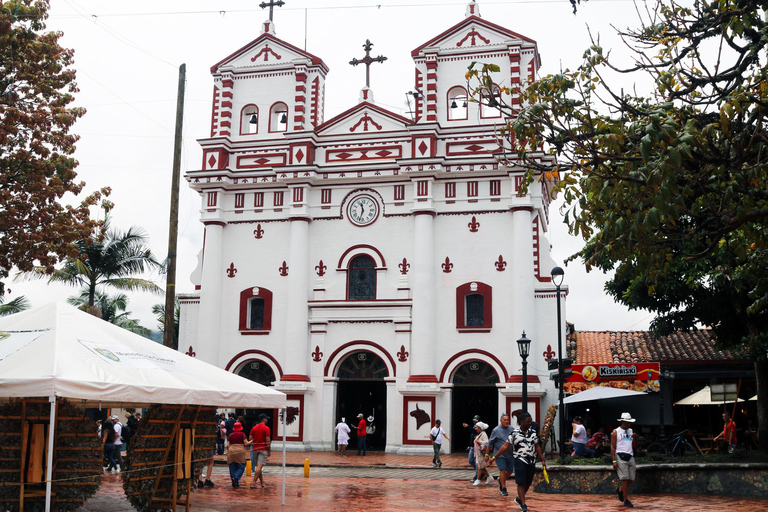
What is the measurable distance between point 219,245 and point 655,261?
23.8 meters

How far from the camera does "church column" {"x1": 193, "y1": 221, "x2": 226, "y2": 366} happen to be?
31391mm

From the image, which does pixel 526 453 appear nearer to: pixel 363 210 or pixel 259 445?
pixel 259 445

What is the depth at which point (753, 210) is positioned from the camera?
1038cm

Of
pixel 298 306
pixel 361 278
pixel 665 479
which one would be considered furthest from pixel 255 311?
pixel 665 479

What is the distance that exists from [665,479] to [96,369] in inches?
469

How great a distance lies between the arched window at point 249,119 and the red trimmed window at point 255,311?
6934 millimetres

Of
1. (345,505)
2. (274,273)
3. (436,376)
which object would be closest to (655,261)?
(345,505)

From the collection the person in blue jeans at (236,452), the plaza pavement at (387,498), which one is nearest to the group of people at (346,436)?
the plaza pavement at (387,498)

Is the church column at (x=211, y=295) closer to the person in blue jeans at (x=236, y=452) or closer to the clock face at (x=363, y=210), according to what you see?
the clock face at (x=363, y=210)

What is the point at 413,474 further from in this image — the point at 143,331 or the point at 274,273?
the point at 143,331

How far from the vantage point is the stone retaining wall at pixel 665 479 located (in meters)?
16.2

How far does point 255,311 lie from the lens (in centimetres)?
3219

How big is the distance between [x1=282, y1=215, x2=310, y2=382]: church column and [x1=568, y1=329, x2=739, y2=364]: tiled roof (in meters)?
10.6

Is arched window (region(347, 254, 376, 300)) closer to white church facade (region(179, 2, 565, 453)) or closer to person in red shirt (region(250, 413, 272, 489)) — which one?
white church facade (region(179, 2, 565, 453))
